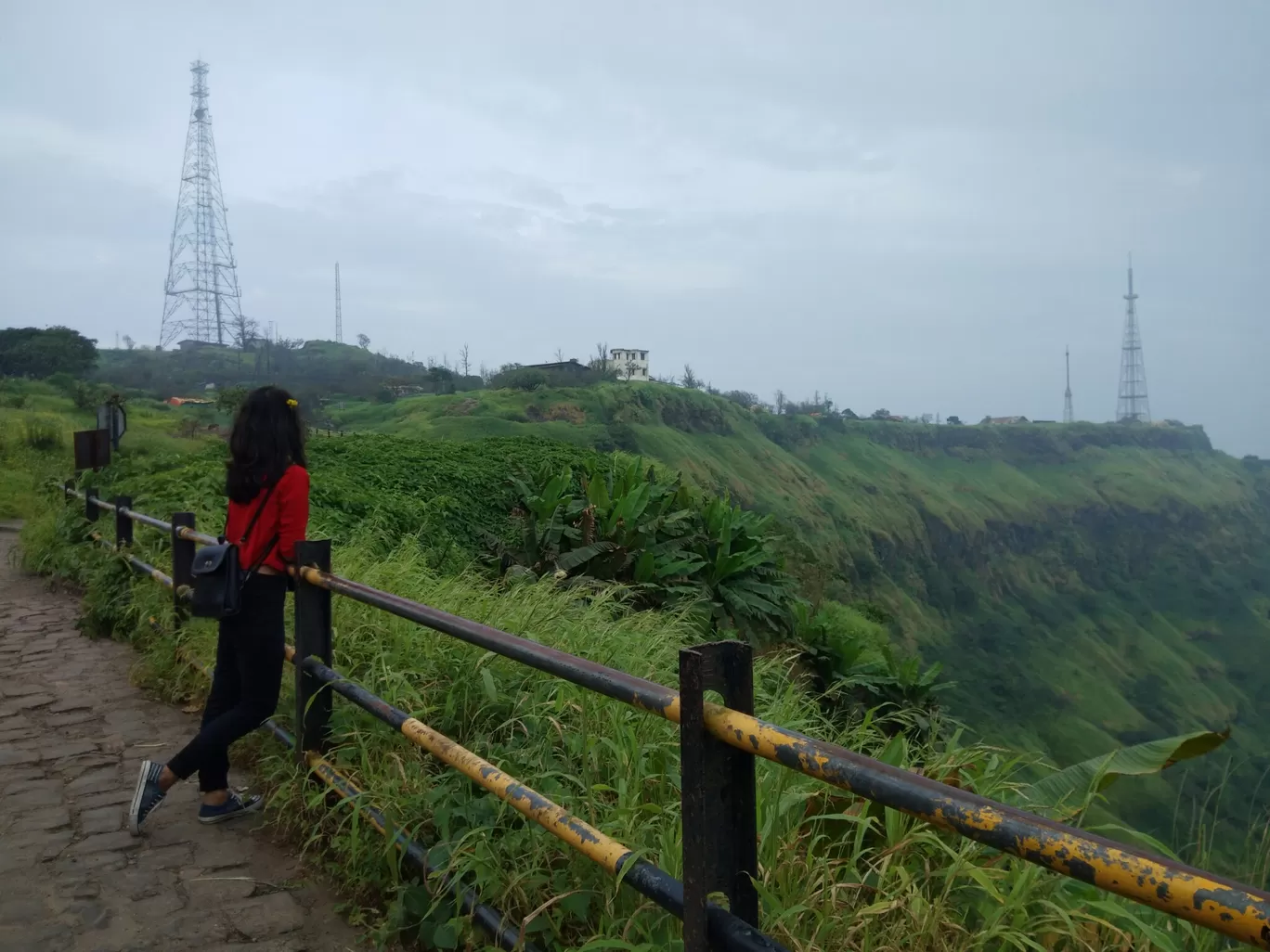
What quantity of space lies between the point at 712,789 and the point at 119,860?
2.82m

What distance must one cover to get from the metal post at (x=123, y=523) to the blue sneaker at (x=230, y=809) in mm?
4528

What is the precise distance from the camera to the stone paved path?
9.59ft

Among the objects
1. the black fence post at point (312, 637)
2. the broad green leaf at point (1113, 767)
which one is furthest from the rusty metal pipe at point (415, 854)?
the broad green leaf at point (1113, 767)

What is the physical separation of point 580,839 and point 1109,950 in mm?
1298

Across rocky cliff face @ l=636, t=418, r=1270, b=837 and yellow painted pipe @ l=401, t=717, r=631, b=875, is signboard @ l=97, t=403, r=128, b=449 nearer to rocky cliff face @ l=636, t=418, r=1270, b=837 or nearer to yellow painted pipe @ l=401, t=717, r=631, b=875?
yellow painted pipe @ l=401, t=717, r=631, b=875

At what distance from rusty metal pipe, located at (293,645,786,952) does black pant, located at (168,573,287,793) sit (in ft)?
2.50

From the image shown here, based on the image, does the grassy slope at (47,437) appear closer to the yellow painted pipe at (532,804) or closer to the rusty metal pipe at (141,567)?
the rusty metal pipe at (141,567)

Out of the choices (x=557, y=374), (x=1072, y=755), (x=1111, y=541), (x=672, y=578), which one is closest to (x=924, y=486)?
(x=1111, y=541)

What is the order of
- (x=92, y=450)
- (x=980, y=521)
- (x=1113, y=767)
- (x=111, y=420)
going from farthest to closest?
1. (x=980, y=521)
2. (x=111, y=420)
3. (x=92, y=450)
4. (x=1113, y=767)

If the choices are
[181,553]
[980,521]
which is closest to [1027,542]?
[980,521]

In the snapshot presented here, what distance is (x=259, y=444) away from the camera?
3.75 m

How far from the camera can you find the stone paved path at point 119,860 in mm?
2922

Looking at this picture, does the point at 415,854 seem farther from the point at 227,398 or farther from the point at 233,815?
the point at 227,398

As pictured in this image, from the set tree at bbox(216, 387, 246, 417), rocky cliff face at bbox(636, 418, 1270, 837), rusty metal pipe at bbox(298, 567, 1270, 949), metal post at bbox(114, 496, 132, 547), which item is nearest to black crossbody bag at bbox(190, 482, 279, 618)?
rusty metal pipe at bbox(298, 567, 1270, 949)
